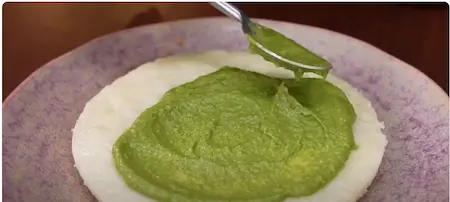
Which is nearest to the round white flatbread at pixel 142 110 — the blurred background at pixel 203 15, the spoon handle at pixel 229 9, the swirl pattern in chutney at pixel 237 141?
the swirl pattern in chutney at pixel 237 141

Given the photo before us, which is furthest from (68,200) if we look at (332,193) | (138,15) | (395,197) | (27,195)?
(138,15)

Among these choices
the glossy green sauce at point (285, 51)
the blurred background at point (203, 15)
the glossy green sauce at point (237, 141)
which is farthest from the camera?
the blurred background at point (203, 15)

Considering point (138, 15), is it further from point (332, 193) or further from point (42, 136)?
point (332, 193)

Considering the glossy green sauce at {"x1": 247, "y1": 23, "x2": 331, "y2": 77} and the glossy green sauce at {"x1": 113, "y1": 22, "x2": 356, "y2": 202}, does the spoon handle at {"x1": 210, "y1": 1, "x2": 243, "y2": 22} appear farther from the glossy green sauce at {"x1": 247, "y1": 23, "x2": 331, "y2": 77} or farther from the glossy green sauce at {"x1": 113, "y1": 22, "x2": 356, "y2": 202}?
the glossy green sauce at {"x1": 113, "y1": 22, "x2": 356, "y2": 202}

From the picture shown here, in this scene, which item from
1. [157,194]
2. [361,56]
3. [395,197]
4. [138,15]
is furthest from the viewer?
[138,15]

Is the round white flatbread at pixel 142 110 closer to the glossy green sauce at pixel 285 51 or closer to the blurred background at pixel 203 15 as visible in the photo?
the glossy green sauce at pixel 285 51

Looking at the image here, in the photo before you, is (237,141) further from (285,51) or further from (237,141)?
(285,51)

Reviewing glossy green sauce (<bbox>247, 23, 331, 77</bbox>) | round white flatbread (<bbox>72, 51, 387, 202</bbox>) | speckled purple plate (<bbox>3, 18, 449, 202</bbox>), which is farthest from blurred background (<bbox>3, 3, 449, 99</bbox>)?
glossy green sauce (<bbox>247, 23, 331, 77</bbox>)
